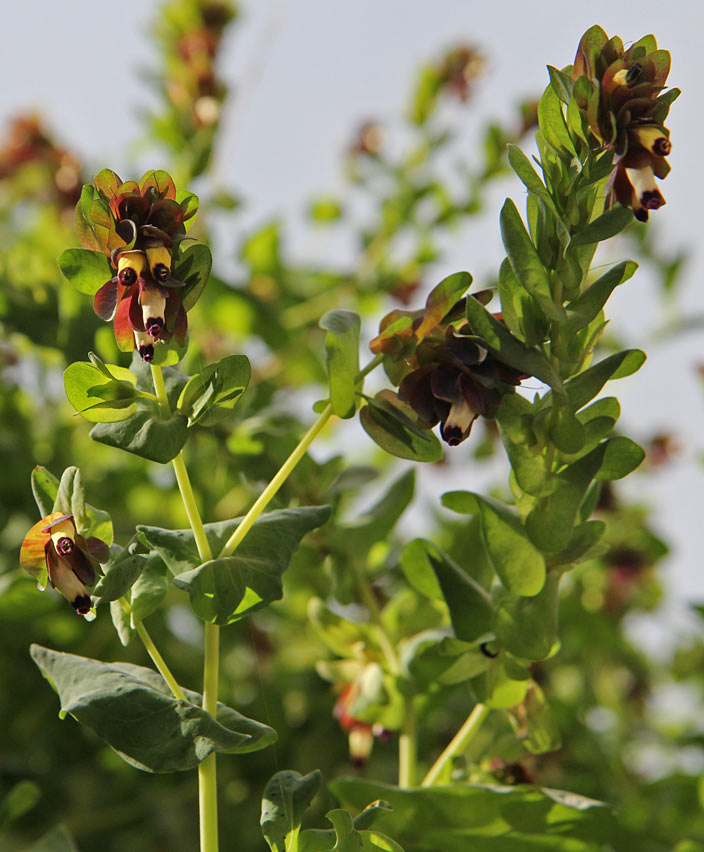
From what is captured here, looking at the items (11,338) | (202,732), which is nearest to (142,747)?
(202,732)

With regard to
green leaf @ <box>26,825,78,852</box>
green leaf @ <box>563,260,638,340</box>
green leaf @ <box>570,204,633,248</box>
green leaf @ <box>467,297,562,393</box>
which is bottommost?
green leaf @ <box>26,825,78,852</box>

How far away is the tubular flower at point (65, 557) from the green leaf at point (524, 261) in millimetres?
181

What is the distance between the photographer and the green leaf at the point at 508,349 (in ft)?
1.21

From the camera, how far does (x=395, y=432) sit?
1.34 feet

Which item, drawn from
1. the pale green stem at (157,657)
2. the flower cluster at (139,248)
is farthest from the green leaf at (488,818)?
the flower cluster at (139,248)

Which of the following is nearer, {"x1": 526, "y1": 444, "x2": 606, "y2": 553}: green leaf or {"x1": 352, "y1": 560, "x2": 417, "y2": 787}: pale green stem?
{"x1": 526, "y1": 444, "x2": 606, "y2": 553}: green leaf

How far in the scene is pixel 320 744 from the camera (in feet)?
2.71

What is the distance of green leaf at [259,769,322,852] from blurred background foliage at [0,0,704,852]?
0.51ft

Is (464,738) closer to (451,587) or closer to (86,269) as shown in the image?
(451,587)

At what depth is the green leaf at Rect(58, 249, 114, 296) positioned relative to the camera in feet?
1.25

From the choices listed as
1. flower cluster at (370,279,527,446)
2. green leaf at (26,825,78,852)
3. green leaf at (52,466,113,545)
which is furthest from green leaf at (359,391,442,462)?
green leaf at (26,825,78,852)

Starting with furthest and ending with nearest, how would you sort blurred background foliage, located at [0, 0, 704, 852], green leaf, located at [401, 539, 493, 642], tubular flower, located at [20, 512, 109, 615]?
blurred background foliage, located at [0, 0, 704, 852] → green leaf, located at [401, 539, 493, 642] → tubular flower, located at [20, 512, 109, 615]

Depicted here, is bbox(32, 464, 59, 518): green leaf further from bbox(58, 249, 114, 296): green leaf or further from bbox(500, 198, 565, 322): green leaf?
bbox(500, 198, 565, 322): green leaf

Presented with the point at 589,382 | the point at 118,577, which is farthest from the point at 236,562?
the point at 589,382
